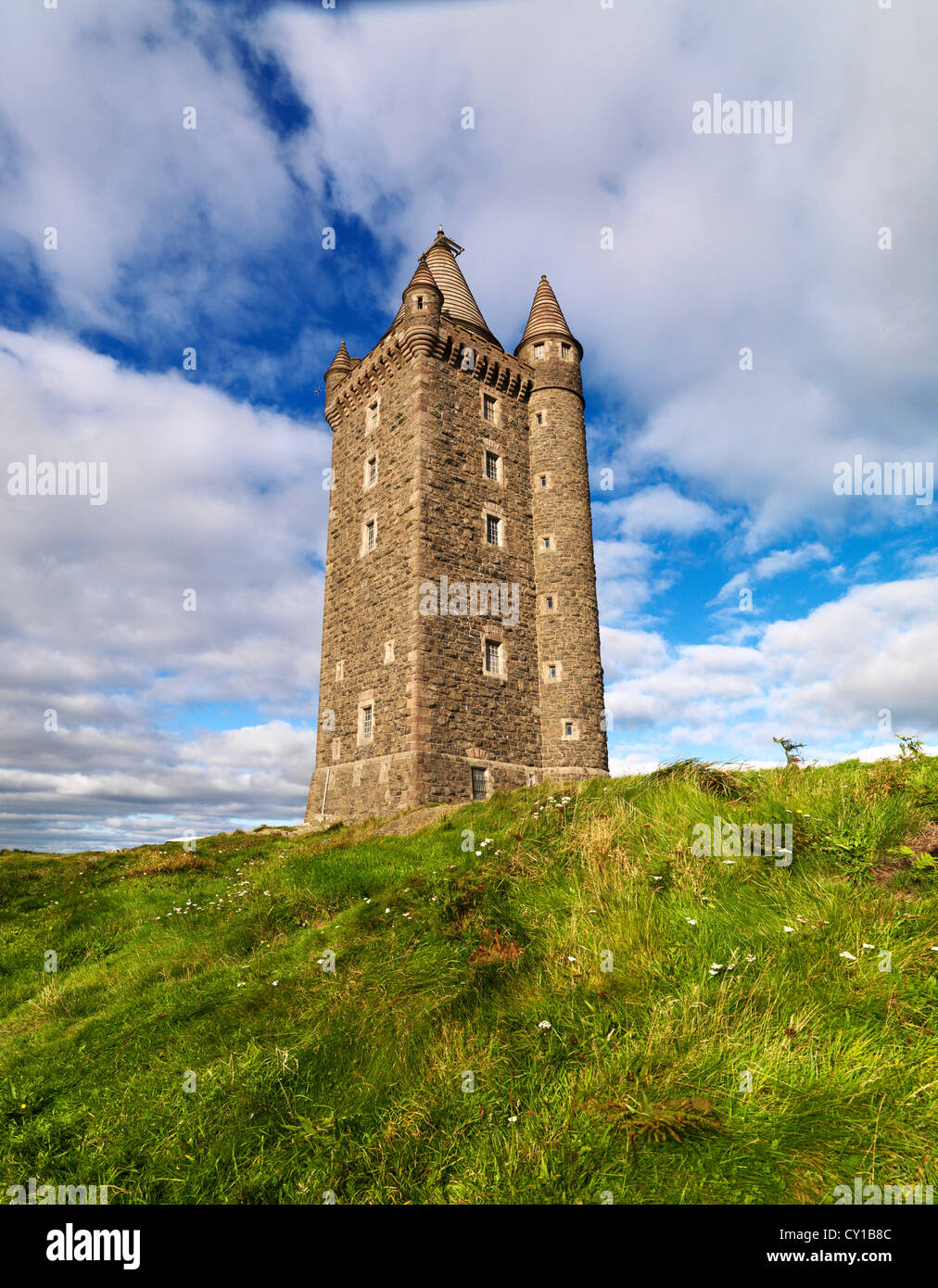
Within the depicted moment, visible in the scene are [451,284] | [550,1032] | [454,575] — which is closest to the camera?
[550,1032]

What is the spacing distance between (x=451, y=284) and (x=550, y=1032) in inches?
1180

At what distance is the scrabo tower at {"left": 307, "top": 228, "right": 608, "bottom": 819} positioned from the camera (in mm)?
20359

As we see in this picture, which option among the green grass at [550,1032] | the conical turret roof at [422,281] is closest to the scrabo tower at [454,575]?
the conical turret roof at [422,281]

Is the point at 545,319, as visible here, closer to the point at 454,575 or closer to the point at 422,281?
the point at 422,281

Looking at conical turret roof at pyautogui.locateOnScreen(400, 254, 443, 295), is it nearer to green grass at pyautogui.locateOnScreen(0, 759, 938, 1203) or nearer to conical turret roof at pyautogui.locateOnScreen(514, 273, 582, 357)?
conical turret roof at pyautogui.locateOnScreen(514, 273, 582, 357)

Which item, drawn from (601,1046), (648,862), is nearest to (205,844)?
(648,862)

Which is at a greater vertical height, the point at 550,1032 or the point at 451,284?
the point at 451,284

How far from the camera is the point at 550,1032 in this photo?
413cm

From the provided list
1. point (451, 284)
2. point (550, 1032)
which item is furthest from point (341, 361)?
point (550, 1032)

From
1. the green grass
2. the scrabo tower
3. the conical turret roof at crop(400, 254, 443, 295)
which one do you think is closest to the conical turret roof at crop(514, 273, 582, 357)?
the scrabo tower

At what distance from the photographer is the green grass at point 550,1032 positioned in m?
3.13

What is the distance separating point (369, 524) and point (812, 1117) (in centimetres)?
2270

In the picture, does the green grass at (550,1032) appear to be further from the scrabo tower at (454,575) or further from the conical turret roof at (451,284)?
the conical turret roof at (451,284)

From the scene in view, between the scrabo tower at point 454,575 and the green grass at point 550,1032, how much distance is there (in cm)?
1229
